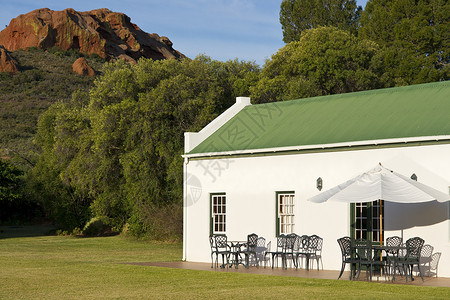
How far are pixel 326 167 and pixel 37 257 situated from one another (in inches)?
460

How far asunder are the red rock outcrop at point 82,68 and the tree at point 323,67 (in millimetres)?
43699

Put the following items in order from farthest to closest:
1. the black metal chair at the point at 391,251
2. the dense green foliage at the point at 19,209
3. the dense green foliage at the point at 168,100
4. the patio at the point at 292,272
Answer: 1. the dense green foliage at the point at 19,209
2. the dense green foliage at the point at 168,100
3. the black metal chair at the point at 391,251
4. the patio at the point at 292,272

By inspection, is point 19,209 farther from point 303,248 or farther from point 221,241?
point 303,248

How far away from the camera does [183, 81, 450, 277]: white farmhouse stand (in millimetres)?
17234

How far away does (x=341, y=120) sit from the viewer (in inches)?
800

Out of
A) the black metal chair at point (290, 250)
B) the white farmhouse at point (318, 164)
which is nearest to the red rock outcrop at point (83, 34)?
the white farmhouse at point (318, 164)

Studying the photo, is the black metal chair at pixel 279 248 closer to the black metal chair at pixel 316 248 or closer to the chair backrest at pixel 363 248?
the black metal chair at pixel 316 248

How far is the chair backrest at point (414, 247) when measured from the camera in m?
16.1

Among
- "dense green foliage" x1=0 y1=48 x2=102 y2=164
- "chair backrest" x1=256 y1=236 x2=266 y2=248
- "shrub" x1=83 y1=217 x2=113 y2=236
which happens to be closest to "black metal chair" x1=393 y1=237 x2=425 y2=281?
"chair backrest" x1=256 y1=236 x2=266 y2=248

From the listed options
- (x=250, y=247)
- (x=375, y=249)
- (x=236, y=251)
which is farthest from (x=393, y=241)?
(x=250, y=247)

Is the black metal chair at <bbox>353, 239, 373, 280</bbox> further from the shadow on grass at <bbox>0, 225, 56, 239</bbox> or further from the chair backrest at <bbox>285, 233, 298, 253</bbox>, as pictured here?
the shadow on grass at <bbox>0, 225, 56, 239</bbox>

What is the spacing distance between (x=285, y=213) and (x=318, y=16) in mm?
34179

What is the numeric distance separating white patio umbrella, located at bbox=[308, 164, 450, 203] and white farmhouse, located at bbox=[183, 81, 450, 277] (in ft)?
2.36

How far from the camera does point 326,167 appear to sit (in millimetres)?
19219
